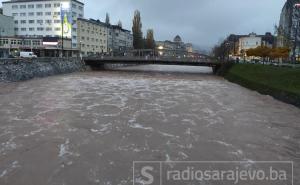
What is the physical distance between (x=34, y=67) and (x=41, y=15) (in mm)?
59356

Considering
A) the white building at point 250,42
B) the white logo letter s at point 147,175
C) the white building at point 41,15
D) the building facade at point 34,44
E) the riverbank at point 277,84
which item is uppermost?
the white building at point 41,15

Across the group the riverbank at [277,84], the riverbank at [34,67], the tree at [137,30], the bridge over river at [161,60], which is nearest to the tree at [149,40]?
the tree at [137,30]

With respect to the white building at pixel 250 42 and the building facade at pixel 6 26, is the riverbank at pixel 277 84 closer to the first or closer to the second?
the building facade at pixel 6 26

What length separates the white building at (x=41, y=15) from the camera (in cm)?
10140

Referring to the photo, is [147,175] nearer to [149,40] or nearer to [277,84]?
[277,84]

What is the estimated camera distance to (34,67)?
50.4 metres

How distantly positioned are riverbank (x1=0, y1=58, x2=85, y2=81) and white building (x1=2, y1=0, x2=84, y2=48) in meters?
36.9

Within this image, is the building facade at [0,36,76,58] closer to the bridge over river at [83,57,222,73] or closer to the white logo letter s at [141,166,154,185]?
the bridge over river at [83,57,222,73]

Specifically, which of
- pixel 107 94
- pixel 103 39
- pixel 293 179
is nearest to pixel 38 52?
pixel 103 39

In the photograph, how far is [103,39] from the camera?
122m

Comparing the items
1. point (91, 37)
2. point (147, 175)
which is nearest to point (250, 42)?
point (91, 37)

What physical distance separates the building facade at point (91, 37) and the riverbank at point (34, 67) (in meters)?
33.0

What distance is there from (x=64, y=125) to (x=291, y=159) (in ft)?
35.0

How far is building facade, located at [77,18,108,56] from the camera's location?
10344 cm
